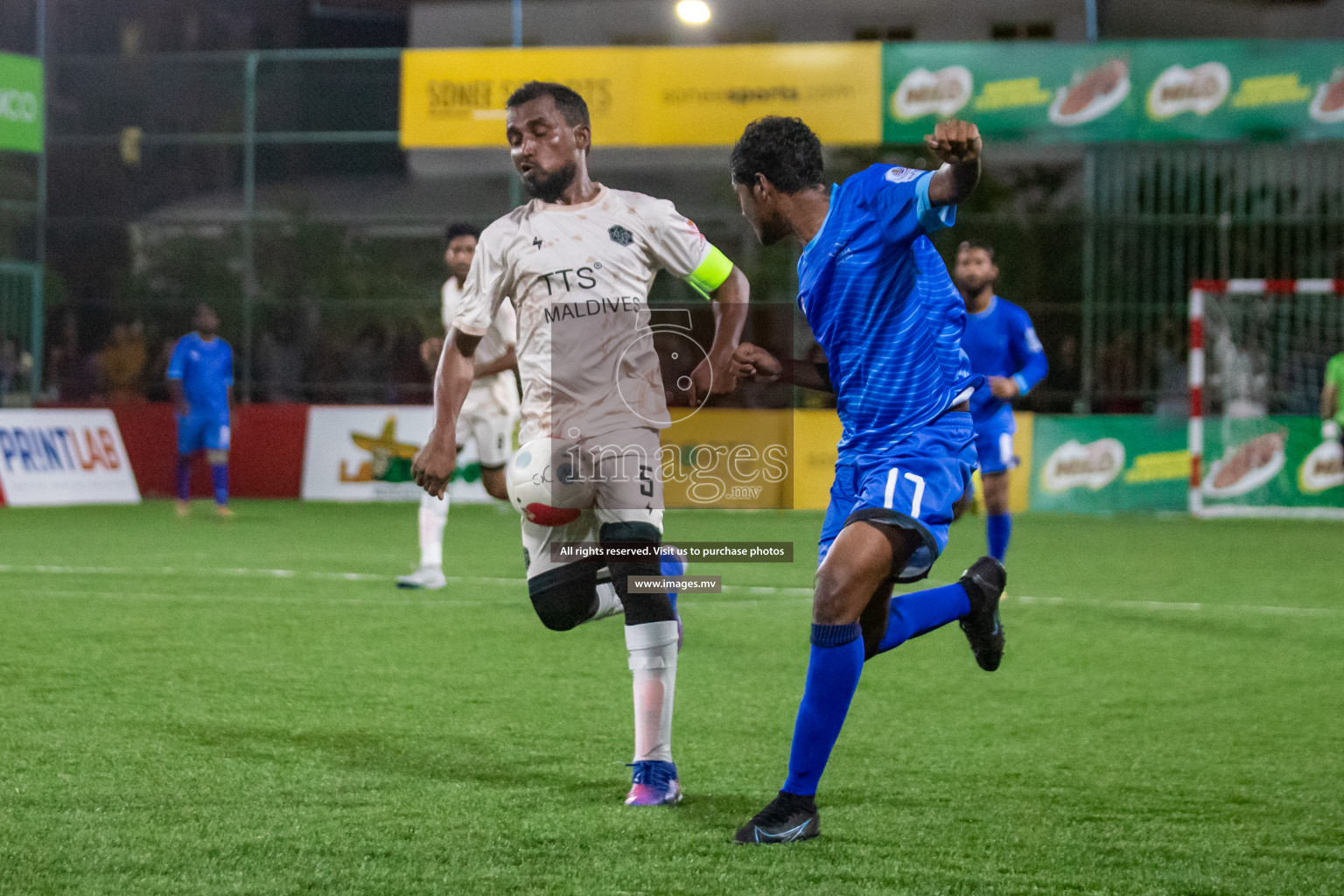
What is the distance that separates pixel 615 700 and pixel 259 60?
621 inches

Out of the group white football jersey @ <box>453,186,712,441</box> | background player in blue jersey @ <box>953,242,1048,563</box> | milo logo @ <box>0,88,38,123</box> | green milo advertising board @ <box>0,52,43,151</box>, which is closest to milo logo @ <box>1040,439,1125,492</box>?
background player in blue jersey @ <box>953,242,1048,563</box>

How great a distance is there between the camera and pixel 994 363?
376 inches

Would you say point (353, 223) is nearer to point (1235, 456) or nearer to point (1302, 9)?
point (1235, 456)

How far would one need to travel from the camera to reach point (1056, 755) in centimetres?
500

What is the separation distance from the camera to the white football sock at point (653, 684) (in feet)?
14.1

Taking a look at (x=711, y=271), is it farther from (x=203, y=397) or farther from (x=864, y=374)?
(x=203, y=397)

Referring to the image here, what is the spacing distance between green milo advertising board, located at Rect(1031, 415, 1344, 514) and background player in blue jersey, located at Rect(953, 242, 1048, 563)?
7.51m

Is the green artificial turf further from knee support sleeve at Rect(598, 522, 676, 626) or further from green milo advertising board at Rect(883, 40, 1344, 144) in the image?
green milo advertising board at Rect(883, 40, 1344, 144)

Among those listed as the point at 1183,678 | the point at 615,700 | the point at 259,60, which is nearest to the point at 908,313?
the point at 615,700

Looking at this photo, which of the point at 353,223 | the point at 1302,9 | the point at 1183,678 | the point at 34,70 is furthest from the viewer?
the point at 1302,9

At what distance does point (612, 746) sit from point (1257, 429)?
13.3m

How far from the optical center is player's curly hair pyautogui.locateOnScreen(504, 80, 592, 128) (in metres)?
4.40

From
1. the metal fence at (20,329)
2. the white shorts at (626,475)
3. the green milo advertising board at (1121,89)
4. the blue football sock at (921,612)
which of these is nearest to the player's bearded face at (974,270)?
the blue football sock at (921,612)

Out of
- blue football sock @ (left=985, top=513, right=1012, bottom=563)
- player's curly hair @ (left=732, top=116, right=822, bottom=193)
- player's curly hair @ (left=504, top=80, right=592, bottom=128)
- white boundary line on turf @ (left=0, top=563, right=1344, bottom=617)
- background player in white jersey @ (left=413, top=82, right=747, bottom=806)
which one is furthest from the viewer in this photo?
blue football sock @ (left=985, top=513, right=1012, bottom=563)
